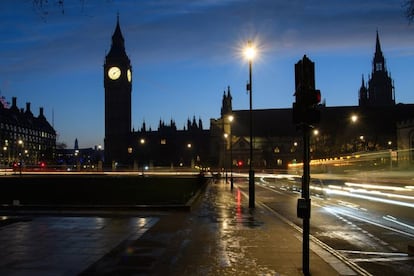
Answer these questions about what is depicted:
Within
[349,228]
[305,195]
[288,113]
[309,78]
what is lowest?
[349,228]

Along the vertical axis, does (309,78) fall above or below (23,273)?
above

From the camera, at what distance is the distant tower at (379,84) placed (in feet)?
528

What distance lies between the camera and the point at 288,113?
157750 mm

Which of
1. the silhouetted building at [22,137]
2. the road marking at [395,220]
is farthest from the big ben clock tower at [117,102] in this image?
the road marking at [395,220]

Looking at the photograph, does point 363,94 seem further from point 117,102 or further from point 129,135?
point 117,102

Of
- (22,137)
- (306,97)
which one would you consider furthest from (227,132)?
(306,97)

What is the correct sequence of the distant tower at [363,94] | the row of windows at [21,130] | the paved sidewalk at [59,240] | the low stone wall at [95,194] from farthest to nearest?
the row of windows at [21,130] → the distant tower at [363,94] → the low stone wall at [95,194] → the paved sidewalk at [59,240]

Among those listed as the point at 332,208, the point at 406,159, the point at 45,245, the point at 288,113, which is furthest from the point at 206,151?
the point at 45,245

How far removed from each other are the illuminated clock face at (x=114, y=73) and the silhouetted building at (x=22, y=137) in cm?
2903

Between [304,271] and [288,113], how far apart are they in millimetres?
150755

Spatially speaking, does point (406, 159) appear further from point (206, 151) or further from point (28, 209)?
point (206, 151)

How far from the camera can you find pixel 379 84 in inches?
6427

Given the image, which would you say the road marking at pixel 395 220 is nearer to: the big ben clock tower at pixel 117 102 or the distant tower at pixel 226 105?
the distant tower at pixel 226 105

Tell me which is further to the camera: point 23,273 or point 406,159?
point 406,159
